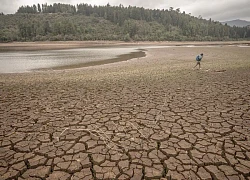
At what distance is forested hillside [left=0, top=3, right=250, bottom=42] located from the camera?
79.8m

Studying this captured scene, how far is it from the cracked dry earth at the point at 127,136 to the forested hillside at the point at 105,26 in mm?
74436

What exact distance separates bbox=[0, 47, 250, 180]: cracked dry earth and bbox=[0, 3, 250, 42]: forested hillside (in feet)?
244

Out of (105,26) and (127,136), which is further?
(105,26)

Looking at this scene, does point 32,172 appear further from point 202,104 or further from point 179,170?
point 202,104

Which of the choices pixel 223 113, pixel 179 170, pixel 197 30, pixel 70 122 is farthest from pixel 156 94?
pixel 197 30

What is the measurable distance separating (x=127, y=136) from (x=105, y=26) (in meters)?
120

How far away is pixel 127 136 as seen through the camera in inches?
137

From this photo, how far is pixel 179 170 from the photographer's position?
8.31ft

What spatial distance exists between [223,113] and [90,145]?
3557 millimetres

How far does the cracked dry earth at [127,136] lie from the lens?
8.41 feet

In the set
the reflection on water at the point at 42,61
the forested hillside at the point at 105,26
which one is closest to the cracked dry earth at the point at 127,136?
the reflection on water at the point at 42,61

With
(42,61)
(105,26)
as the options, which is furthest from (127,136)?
(105,26)

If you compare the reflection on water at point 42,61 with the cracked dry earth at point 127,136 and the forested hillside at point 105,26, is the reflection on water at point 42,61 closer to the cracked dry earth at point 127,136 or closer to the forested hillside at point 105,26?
the cracked dry earth at point 127,136

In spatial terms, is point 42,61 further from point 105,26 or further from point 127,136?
point 105,26
